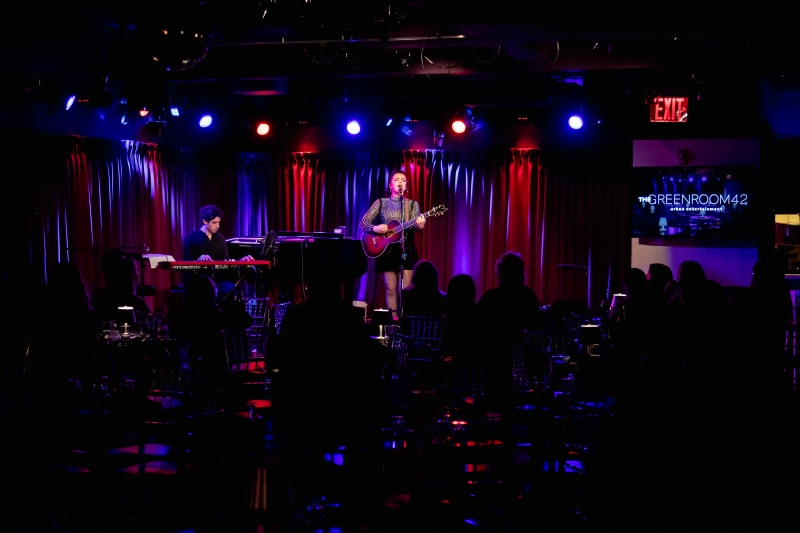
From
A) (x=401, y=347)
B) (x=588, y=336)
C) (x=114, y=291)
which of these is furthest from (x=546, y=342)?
(x=114, y=291)

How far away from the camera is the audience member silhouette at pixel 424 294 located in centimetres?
716

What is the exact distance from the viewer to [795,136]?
435 inches

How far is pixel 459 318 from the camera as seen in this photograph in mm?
6512

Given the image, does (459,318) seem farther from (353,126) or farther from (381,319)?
(353,126)

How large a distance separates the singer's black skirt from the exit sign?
3.08m

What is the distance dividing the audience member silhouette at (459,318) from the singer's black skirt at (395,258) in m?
4.12

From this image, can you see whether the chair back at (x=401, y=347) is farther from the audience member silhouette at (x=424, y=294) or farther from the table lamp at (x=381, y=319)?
the audience member silhouette at (x=424, y=294)

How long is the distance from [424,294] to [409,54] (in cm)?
363

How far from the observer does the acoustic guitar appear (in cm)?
1068

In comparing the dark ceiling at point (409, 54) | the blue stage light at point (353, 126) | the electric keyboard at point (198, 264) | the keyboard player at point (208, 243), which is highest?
the dark ceiling at point (409, 54)

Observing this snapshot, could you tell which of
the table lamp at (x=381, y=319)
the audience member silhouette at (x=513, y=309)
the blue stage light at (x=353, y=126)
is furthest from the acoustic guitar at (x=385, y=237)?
the table lamp at (x=381, y=319)

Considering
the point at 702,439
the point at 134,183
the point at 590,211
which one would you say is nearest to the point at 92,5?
the point at 134,183

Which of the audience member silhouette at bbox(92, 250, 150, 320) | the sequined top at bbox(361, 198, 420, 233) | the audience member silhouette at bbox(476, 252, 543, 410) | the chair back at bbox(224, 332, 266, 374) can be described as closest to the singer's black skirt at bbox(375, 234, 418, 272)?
the sequined top at bbox(361, 198, 420, 233)

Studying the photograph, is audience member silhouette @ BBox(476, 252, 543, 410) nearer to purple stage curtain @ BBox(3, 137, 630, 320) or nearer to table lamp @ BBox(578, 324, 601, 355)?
table lamp @ BBox(578, 324, 601, 355)
